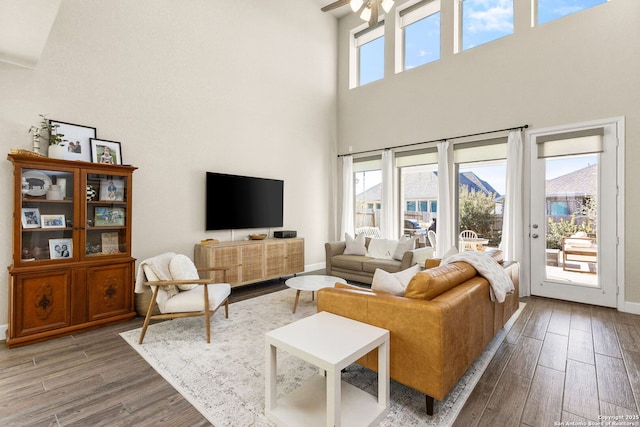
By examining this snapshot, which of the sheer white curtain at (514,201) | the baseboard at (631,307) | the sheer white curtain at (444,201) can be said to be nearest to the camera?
the baseboard at (631,307)

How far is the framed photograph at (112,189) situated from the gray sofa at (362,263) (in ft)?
10.8

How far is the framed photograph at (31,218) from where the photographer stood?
2.91m

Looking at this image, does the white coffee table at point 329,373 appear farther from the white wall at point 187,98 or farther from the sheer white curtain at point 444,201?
the sheer white curtain at point 444,201

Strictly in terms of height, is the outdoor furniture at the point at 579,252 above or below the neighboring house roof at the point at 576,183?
below

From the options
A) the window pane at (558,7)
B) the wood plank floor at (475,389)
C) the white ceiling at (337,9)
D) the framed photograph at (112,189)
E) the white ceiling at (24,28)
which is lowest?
the wood plank floor at (475,389)

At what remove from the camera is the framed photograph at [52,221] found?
3.03 meters

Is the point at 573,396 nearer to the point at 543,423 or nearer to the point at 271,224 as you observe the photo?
the point at 543,423

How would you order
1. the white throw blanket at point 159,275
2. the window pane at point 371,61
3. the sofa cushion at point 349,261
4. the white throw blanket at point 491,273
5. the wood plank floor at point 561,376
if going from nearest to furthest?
the wood plank floor at point 561,376 → the white throw blanket at point 491,273 → the white throw blanket at point 159,275 → the sofa cushion at point 349,261 → the window pane at point 371,61

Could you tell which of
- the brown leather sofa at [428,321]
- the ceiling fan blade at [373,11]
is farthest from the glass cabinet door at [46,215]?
the ceiling fan blade at [373,11]

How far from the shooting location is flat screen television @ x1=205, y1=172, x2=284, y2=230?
15.5ft

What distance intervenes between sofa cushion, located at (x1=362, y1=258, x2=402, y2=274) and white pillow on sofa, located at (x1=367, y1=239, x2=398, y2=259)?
0.56ft

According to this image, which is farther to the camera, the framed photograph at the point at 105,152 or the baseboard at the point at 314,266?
the baseboard at the point at 314,266

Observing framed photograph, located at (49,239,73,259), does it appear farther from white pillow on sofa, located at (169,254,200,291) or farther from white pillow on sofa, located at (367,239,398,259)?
white pillow on sofa, located at (367,239,398,259)

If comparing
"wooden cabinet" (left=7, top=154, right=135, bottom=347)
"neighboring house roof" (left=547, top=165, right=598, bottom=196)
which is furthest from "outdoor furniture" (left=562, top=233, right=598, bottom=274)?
"wooden cabinet" (left=7, top=154, right=135, bottom=347)
